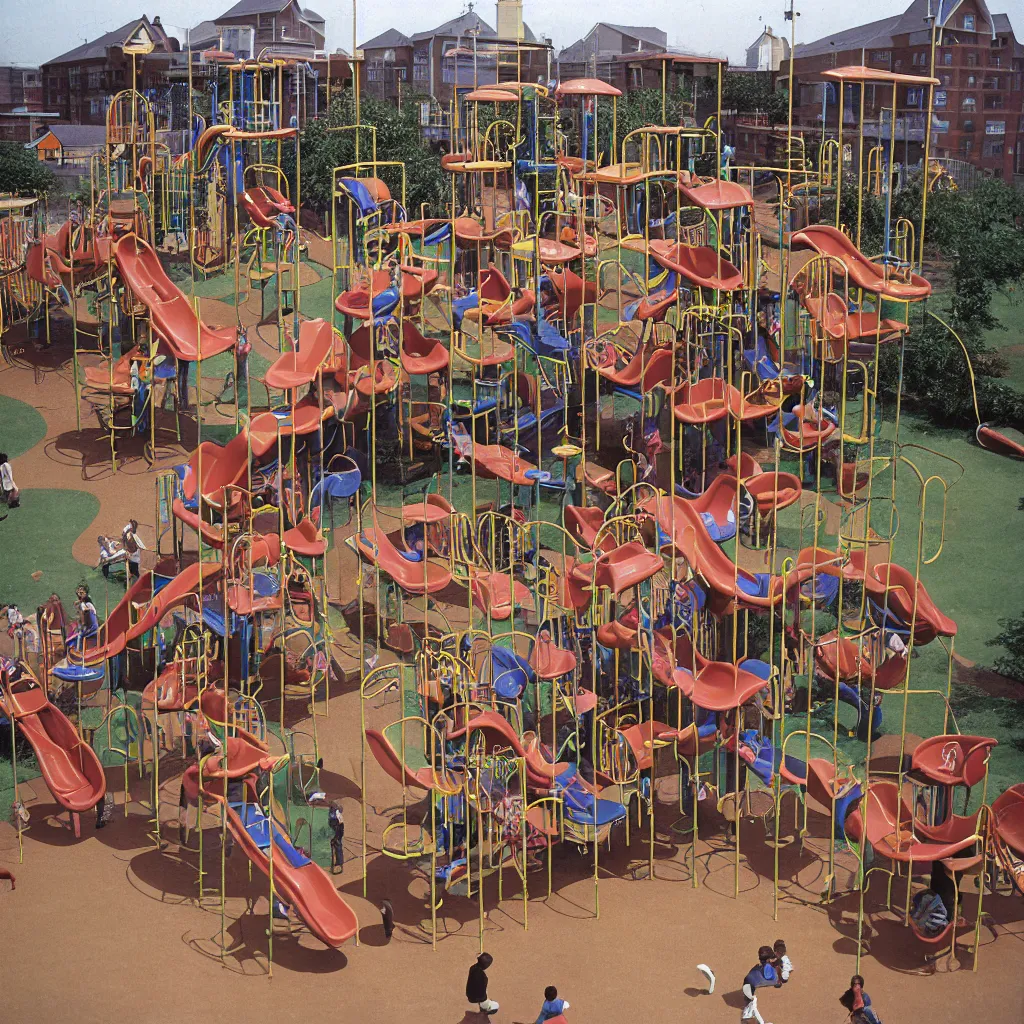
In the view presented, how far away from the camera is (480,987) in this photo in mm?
19609

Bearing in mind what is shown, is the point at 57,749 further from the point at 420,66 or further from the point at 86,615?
the point at 420,66

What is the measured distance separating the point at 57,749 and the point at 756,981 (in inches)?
367

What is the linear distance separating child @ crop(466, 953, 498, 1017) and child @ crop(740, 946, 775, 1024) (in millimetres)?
2677

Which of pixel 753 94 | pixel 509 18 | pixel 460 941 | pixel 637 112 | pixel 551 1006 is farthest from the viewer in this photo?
pixel 753 94

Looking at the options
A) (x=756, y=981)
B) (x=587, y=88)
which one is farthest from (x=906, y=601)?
(x=587, y=88)

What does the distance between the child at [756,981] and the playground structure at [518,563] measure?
190 centimetres

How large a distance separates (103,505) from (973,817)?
15.1 metres

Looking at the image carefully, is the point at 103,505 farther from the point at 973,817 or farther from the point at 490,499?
the point at 973,817

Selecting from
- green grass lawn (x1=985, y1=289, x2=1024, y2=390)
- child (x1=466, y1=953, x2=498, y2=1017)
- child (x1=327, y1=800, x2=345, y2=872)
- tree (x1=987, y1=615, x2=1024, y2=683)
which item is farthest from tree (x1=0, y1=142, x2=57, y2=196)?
child (x1=466, y1=953, x2=498, y2=1017)

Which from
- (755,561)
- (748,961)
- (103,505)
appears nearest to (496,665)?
(748,961)

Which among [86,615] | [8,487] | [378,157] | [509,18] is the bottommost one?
[86,615]

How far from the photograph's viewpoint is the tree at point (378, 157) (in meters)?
40.1

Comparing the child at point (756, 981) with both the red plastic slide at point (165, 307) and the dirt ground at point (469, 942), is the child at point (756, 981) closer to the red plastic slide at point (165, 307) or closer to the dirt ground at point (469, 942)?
the dirt ground at point (469, 942)

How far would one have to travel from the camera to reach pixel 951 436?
3306 cm
